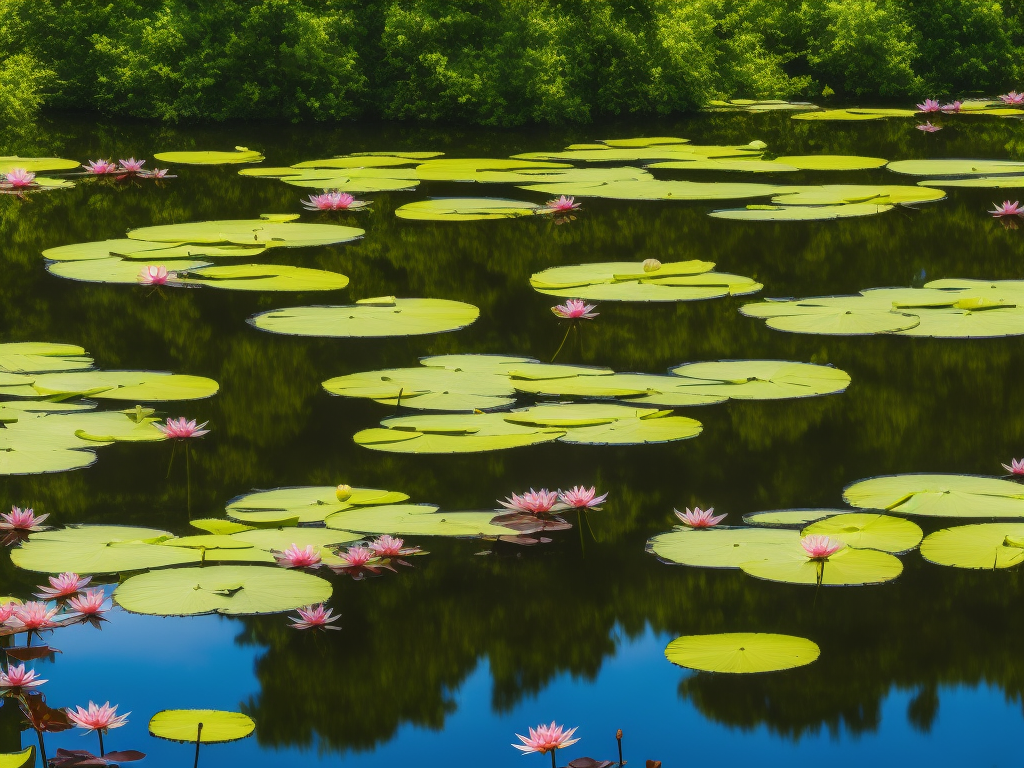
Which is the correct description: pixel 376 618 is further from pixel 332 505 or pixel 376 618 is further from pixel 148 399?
pixel 148 399

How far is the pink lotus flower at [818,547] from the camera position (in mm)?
2609

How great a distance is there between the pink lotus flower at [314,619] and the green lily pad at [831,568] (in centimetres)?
82

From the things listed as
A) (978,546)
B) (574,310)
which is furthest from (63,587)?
(574,310)

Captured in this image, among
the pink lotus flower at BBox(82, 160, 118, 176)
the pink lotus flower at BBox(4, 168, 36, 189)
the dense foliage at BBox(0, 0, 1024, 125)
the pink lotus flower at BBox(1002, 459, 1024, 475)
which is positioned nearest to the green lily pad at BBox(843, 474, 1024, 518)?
the pink lotus flower at BBox(1002, 459, 1024, 475)

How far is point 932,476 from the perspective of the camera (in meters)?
3.12

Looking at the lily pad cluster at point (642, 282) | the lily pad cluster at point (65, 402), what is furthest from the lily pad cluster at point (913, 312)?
the lily pad cluster at point (65, 402)

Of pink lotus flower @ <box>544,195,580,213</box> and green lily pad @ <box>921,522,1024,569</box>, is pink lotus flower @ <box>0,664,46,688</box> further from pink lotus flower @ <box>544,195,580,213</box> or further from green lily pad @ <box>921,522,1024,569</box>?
pink lotus flower @ <box>544,195,580,213</box>

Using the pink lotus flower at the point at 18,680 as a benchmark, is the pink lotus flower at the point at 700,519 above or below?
above

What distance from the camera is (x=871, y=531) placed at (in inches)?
111

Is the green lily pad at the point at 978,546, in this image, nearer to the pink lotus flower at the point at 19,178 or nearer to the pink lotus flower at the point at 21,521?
the pink lotus flower at the point at 21,521

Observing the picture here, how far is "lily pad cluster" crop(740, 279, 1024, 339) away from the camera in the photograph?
438 centimetres

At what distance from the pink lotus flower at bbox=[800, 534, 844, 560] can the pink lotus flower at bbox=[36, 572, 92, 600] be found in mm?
1430

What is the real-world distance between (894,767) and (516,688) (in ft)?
2.14

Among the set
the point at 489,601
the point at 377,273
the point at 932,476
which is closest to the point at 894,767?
the point at 489,601
